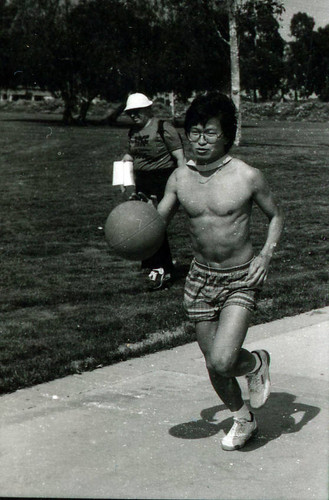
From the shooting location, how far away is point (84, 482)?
156 inches

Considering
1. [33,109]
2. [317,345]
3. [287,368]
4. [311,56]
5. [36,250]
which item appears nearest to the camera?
[287,368]

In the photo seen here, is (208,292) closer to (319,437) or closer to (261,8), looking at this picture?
(319,437)

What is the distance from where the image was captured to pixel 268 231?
4520mm

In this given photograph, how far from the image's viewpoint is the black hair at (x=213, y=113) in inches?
176

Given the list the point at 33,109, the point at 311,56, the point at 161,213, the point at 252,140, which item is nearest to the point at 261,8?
the point at 252,140

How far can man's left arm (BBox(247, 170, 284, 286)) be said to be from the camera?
4430 millimetres

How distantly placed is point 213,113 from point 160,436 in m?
1.71

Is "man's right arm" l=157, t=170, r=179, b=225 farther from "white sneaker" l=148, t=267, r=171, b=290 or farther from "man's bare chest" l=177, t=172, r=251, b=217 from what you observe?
"white sneaker" l=148, t=267, r=171, b=290

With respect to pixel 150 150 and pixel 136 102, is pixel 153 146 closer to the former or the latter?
pixel 150 150

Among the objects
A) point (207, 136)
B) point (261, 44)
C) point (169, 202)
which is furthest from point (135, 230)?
point (261, 44)

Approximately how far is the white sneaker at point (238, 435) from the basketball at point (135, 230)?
3.31ft

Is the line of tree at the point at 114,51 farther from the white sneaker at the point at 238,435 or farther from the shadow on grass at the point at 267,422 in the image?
the white sneaker at the point at 238,435

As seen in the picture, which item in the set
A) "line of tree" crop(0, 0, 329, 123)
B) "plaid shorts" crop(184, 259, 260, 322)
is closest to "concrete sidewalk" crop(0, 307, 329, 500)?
"plaid shorts" crop(184, 259, 260, 322)

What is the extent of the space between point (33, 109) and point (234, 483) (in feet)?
219
